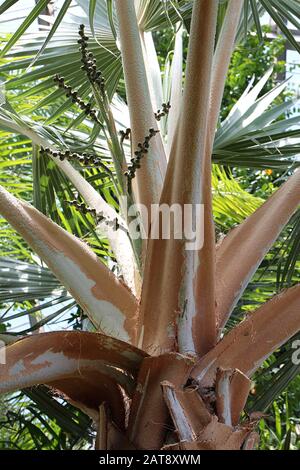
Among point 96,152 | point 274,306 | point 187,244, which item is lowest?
point 274,306

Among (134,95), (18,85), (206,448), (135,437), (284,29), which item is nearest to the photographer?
(206,448)

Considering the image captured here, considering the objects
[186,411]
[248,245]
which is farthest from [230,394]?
[248,245]

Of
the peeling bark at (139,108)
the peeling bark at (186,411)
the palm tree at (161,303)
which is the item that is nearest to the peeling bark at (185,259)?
the palm tree at (161,303)

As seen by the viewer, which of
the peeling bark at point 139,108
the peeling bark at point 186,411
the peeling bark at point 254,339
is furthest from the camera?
the peeling bark at point 139,108

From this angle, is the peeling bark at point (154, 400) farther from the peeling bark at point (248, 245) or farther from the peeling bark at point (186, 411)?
the peeling bark at point (248, 245)

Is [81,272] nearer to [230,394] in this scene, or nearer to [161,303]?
[161,303]

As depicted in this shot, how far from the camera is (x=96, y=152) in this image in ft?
8.31

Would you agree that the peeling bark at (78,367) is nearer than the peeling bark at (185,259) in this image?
Yes

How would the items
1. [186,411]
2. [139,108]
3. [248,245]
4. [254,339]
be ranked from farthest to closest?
1. [139,108]
2. [248,245]
3. [254,339]
4. [186,411]

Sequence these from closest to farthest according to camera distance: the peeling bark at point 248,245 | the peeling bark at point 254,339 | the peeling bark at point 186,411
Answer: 1. the peeling bark at point 186,411
2. the peeling bark at point 254,339
3. the peeling bark at point 248,245

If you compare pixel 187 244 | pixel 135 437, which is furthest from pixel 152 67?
pixel 135 437

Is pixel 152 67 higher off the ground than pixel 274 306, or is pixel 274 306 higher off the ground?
pixel 152 67
